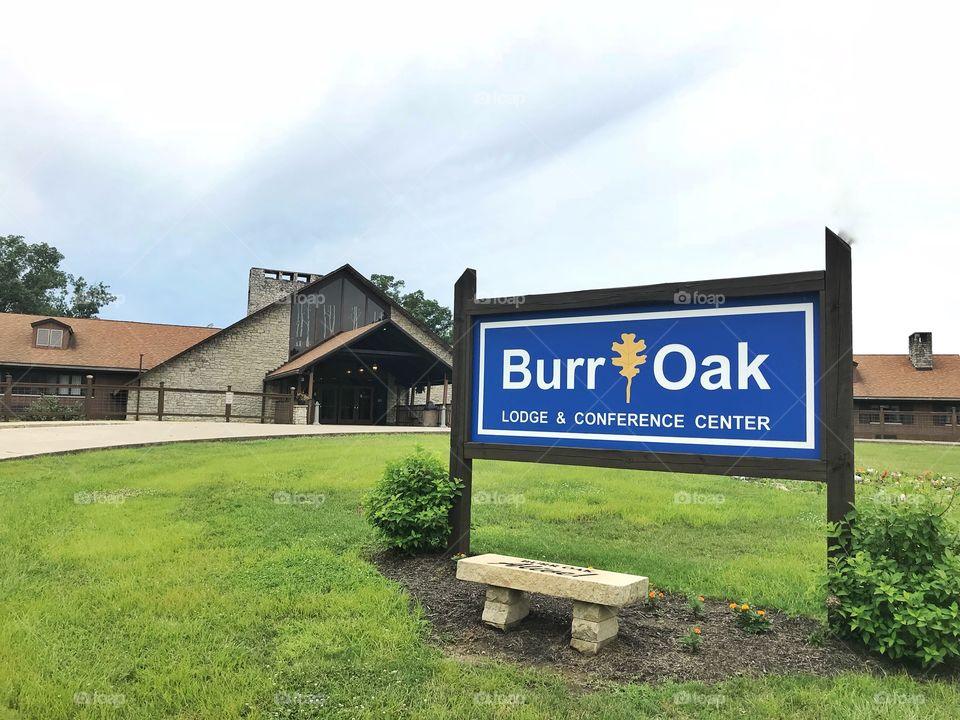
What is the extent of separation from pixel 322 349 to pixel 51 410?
1131 cm

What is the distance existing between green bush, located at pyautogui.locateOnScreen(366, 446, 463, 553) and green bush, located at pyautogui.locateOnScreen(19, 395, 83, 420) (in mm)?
27210

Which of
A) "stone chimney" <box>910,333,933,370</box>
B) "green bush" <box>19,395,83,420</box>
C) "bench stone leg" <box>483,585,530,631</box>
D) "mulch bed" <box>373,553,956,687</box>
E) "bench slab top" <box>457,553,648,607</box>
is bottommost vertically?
"mulch bed" <box>373,553,956,687</box>

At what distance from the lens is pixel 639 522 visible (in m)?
7.78

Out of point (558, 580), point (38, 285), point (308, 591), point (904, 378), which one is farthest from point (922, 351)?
point (38, 285)

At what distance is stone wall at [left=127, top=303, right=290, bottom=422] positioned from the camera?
3173 centimetres

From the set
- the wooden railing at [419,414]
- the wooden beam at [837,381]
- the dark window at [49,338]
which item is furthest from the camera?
the dark window at [49,338]

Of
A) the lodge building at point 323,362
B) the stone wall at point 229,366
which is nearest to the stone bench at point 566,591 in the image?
the lodge building at point 323,362

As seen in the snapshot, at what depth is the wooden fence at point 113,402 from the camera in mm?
28125

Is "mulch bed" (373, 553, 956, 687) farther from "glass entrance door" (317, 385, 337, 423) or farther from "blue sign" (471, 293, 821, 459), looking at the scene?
"glass entrance door" (317, 385, 337, 423)

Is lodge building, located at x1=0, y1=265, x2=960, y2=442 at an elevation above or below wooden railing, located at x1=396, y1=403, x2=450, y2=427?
above

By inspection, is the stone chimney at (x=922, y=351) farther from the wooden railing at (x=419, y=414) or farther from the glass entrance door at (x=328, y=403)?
the glass entrance door at (x=328, y=403)

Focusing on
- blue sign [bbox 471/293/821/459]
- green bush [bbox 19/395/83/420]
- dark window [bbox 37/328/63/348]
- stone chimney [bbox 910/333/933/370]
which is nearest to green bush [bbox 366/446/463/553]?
blue sign [bbox 471/293/821/459]

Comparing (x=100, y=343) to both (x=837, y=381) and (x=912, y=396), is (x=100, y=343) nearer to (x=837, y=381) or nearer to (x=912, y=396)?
(x=837, y=381)

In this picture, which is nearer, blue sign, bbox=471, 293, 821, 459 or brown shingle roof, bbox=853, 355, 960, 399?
blue sign, bbox=471, 293, 821, 459
